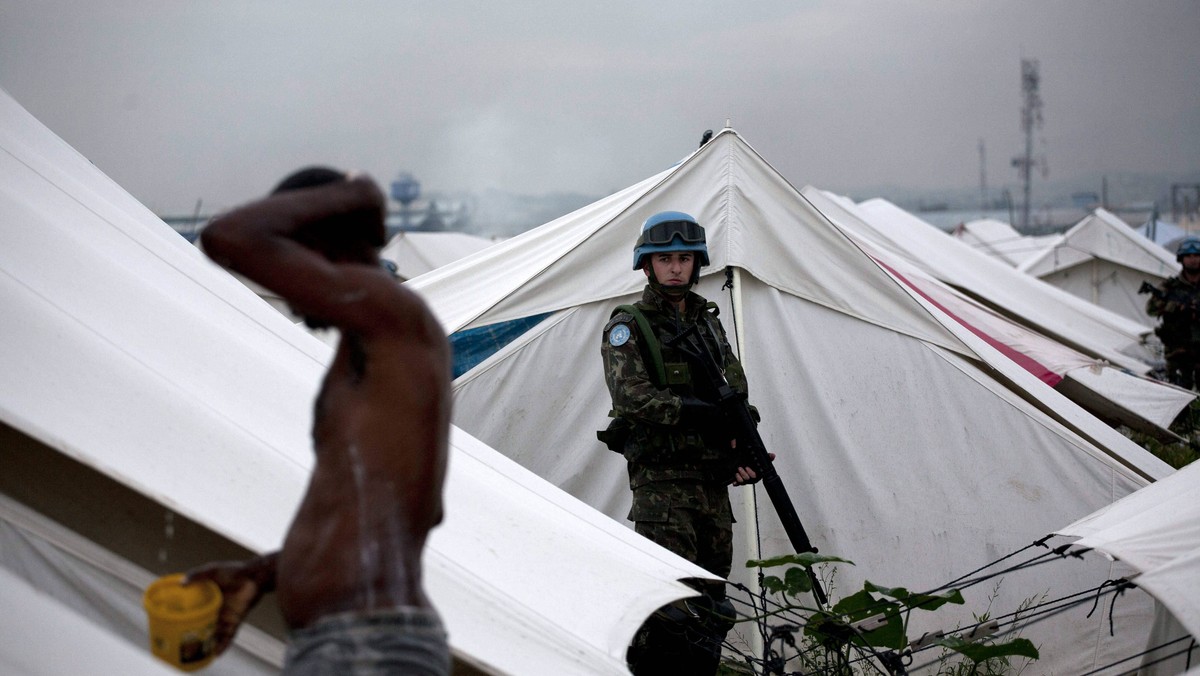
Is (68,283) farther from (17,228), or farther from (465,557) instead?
(465,557)

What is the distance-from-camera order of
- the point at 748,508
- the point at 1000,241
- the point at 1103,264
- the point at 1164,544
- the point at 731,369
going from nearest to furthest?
1. the point at 1164,544
2. the point at 731,369
3. the point at 748,508
4. the point at 1103,264
5. the point at 1000,241

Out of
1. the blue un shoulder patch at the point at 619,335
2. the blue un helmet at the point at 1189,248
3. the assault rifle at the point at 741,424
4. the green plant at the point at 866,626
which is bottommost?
the green plant at the point at 866,626

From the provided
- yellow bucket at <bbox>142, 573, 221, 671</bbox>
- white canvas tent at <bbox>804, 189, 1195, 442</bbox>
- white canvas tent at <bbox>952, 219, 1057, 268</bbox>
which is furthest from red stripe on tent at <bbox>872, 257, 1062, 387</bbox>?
white canvas tent at <bbox>952, 219, 1057, 268</bbox>

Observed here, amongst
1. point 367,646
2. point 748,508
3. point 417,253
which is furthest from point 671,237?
point 417,253

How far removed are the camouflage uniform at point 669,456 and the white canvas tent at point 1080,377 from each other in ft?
10.3

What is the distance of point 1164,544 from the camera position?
2580 mm

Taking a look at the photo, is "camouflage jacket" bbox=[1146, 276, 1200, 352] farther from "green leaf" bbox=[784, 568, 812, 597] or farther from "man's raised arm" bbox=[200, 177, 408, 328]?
"man's raised arm" bbox=[200, 177, 408, 328]

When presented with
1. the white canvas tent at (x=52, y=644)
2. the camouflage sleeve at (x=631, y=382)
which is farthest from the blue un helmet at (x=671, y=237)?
the white canvas tent at (x=52, y=644)

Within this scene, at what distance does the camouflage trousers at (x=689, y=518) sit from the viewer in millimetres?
3611

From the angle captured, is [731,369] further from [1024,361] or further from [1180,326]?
[1180,326]

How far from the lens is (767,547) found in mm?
4254

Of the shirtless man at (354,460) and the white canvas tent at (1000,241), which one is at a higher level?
the white canvas tent at (1000,241)

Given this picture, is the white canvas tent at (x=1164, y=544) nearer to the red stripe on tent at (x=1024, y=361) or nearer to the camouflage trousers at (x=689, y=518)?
the camouflage trousers at (x=689, y=518)

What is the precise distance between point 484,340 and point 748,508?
1348 millimetres
